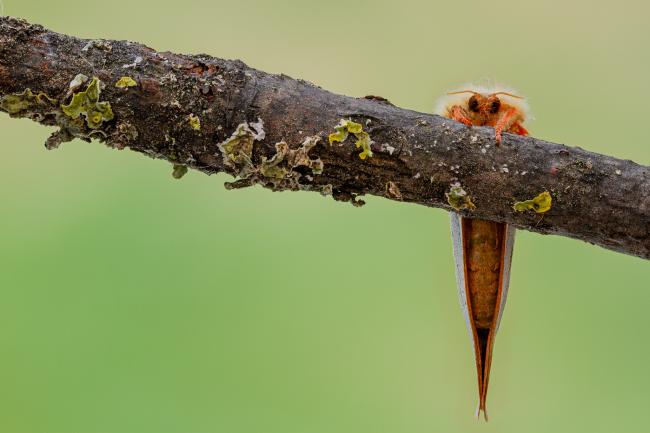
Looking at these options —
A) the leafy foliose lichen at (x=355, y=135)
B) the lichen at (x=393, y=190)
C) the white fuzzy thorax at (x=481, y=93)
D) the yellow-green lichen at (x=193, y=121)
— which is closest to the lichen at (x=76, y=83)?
the yellow-green lichen at (x=193, y=121)

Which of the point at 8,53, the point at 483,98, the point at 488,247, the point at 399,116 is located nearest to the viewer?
the point at 8,53

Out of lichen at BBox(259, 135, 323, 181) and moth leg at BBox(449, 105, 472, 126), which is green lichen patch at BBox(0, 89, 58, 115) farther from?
moth leg at BBox(449, 105, 472, 126)

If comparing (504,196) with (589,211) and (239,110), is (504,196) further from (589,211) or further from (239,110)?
(239,110)

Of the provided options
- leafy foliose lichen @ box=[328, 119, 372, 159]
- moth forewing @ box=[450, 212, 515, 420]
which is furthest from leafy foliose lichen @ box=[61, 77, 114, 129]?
moth forewing @ box=[450, 212, 515, 420]

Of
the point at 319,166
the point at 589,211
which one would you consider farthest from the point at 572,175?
the point at 319,166

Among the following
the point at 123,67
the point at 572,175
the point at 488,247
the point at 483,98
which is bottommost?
the point at 488,247
